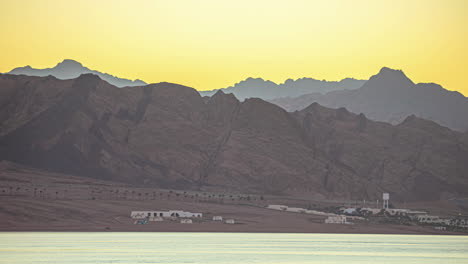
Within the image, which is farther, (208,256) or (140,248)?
(140,248)

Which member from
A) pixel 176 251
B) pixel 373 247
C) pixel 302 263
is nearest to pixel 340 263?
pixel 302 263

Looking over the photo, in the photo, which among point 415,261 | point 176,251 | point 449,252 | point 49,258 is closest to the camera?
point 49,258

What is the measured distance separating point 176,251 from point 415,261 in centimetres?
3759

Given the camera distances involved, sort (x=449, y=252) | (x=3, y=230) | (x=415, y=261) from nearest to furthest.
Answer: (x=415, y=261) → (x=449, y=252) → (x=3, y=230)

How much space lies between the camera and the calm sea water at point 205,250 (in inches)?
4904

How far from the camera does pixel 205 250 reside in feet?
474

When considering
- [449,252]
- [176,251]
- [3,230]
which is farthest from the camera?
[3,230]

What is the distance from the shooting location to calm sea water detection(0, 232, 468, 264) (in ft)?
409

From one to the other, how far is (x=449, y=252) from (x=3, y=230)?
93962 mm

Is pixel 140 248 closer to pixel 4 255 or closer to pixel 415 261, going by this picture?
pixel 4 255

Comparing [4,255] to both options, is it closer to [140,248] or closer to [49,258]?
[49,258]

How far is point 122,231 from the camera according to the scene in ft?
652

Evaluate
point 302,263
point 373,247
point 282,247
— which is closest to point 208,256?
point 302,263

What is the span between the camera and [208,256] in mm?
131375
